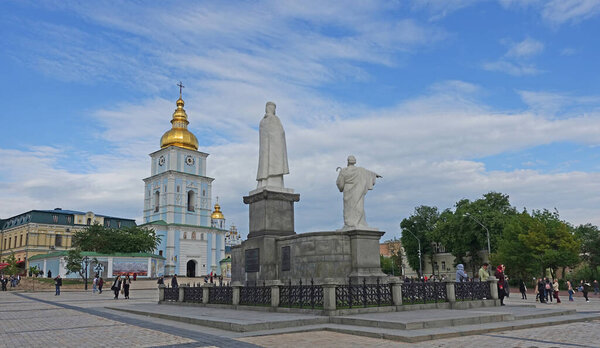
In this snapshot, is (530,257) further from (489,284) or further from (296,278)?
(296,278)

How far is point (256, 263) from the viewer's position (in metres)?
18.9

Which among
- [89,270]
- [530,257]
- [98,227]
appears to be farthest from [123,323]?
[98,227]

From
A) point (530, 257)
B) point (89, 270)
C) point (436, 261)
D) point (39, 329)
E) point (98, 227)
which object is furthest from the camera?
point (436, 261)

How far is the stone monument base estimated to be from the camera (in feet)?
54.5

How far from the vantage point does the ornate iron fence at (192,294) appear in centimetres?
1919

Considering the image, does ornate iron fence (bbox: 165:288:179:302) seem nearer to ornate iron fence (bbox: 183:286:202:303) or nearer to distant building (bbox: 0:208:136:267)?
ornate iron fence (bbox: 183:286:202:303)

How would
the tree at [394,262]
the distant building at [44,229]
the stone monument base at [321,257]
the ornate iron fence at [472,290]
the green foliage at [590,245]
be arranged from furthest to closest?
the tree at [394,262] → the distant building at [44,229] → the green foliage at [590,245] → the stone monument base at [321,257] → the ornate iron fence at [472,290]

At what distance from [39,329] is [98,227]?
56868 millimetres

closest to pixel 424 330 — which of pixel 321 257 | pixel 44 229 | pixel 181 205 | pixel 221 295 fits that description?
pixel 321 257

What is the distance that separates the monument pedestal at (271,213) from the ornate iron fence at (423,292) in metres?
5.74

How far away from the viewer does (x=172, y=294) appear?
21578 millimetres

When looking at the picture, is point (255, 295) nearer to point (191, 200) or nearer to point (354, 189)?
point (354, 189)

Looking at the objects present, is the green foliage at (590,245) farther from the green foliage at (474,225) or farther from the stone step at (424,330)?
the stone step at (424,330)

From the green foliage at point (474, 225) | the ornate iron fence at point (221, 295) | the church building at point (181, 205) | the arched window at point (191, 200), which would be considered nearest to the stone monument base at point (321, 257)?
the ornate iron fence at point (221, 295)
